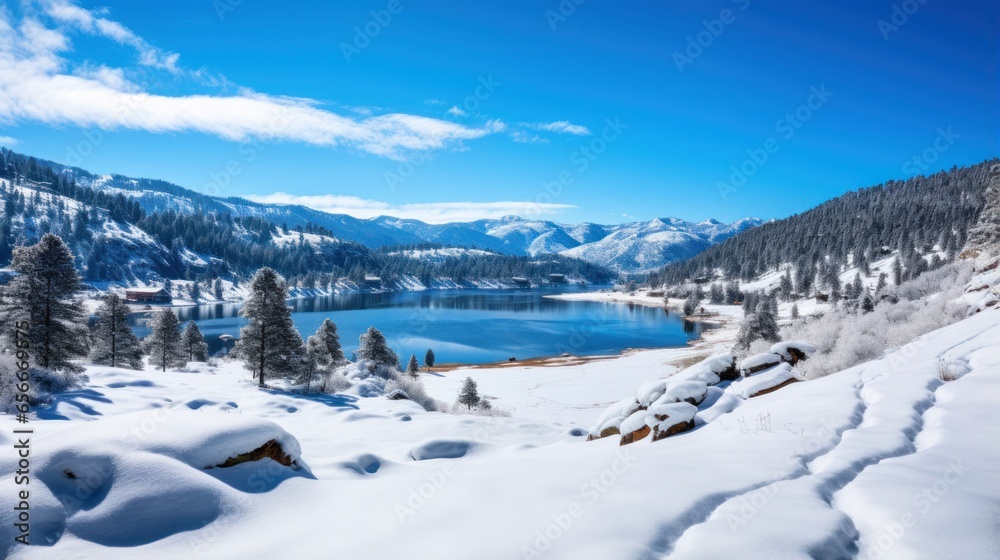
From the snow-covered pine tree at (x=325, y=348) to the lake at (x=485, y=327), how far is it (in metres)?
11.6

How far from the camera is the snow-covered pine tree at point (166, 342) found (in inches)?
1506

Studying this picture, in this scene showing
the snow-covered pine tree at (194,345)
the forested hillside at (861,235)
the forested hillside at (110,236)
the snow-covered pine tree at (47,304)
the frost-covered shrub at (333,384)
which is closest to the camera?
the snow-covered pine tree at (47,304)

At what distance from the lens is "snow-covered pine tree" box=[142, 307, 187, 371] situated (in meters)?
38.2

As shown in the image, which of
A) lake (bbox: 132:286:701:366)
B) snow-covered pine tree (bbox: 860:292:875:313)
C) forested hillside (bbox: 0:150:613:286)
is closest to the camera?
snow-covered pine tree (bbox: 860:292:875:313)

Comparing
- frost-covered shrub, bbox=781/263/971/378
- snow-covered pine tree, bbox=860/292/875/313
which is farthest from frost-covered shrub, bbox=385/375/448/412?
snow-covered pine tree, bbox=860/292/875/313

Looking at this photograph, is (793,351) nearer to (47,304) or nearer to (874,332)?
(874,332)

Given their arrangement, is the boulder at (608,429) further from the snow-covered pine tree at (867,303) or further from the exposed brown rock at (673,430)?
the snow-covered pine tree at (867,303)

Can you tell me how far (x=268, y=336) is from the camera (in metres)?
26.4

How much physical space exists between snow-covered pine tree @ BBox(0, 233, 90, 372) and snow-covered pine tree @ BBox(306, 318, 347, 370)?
10.8m

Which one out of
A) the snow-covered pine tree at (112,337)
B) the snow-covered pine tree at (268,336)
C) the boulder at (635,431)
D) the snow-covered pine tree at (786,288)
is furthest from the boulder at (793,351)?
the snow-covered pine tree at (786,288)

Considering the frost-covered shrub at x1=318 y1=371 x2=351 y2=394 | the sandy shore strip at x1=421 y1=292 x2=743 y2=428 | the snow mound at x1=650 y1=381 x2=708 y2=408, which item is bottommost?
the sandy shore strip at x1=421 y1=292 x2=743 y2=428

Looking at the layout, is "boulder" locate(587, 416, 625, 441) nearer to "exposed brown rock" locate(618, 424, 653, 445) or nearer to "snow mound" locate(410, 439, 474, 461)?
"exposed brown rock" locate(618, 424, 653, 445)

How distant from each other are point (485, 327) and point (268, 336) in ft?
221

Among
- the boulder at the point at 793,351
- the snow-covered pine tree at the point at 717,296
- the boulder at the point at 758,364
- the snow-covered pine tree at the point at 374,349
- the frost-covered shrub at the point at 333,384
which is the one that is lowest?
the frost-covered shrub at the point at 333,384
